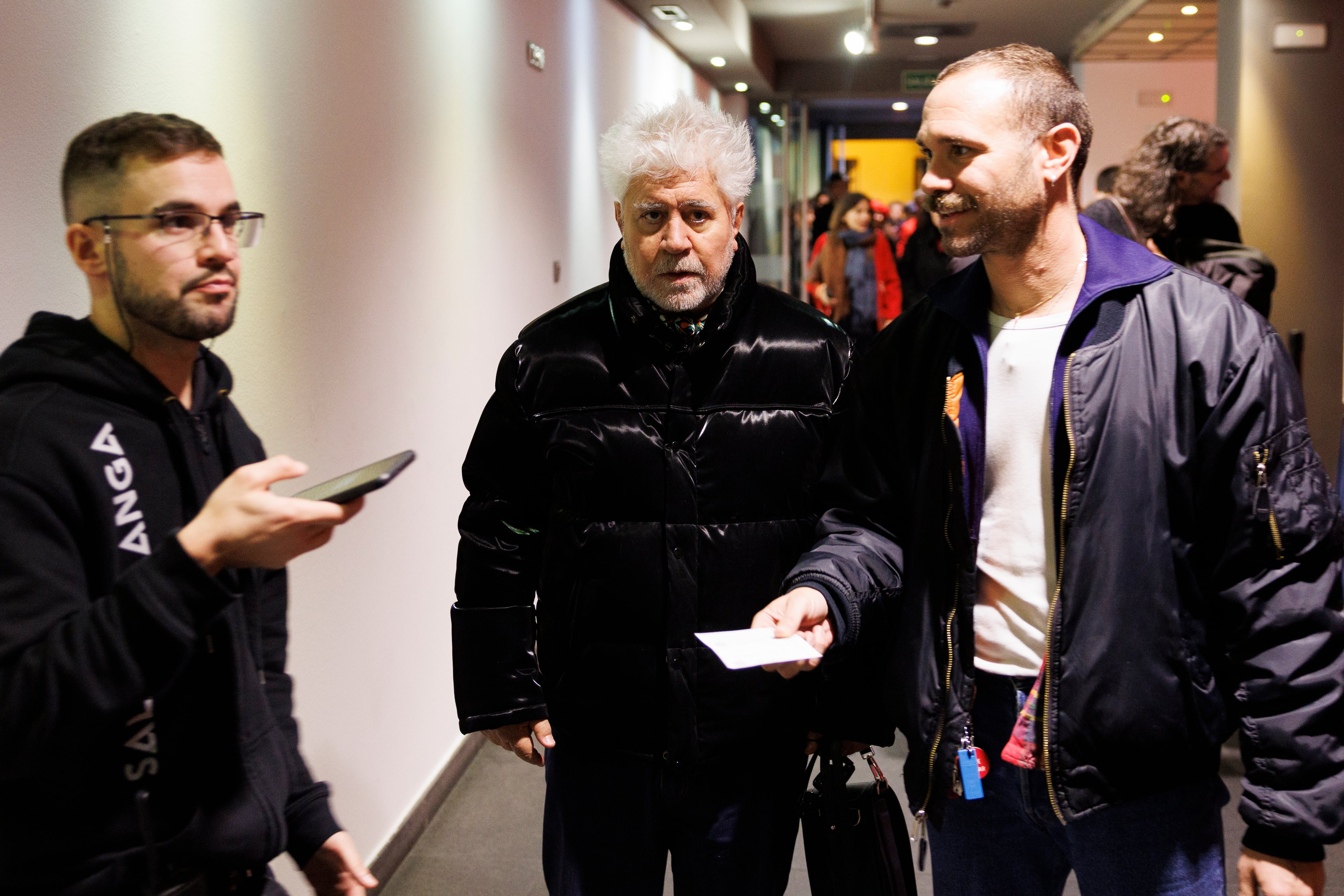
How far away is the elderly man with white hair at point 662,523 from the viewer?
5.72 ft

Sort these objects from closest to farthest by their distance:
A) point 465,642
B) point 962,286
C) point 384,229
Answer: point 962,286
point 465,642
point 384,229

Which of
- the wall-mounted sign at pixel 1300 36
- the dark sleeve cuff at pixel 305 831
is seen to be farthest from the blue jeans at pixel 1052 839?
Result: the wall-mounted sign at pixel 1300 36

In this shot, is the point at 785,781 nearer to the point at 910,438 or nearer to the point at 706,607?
the point at 706,607

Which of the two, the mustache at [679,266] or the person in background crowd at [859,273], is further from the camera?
the person in background crowd at [859,273]

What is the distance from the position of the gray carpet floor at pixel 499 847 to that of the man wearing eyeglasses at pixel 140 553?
5.36 ft

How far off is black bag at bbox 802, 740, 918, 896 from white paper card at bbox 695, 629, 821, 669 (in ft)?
1.11

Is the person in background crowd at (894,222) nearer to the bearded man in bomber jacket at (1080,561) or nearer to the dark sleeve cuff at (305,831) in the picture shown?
the bearded man in bomber jacket at (1080,561)

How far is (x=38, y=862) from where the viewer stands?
1.10 meters

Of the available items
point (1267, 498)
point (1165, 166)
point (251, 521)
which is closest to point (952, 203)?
point (1267, 498)

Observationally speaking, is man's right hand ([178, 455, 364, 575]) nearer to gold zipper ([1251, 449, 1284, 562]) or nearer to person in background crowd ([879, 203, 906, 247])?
gold zipper ([1251, 449, 1284, 562])

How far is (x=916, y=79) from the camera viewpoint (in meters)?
12.9

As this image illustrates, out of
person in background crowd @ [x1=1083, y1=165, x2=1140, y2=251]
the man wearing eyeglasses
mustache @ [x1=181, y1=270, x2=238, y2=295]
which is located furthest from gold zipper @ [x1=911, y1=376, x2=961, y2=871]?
person in background crowd @ [x1=1083, y1=165, x2=1140, y2=251]

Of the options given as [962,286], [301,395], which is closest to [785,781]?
[962,286]

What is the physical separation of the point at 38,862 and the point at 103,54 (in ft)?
4.21
